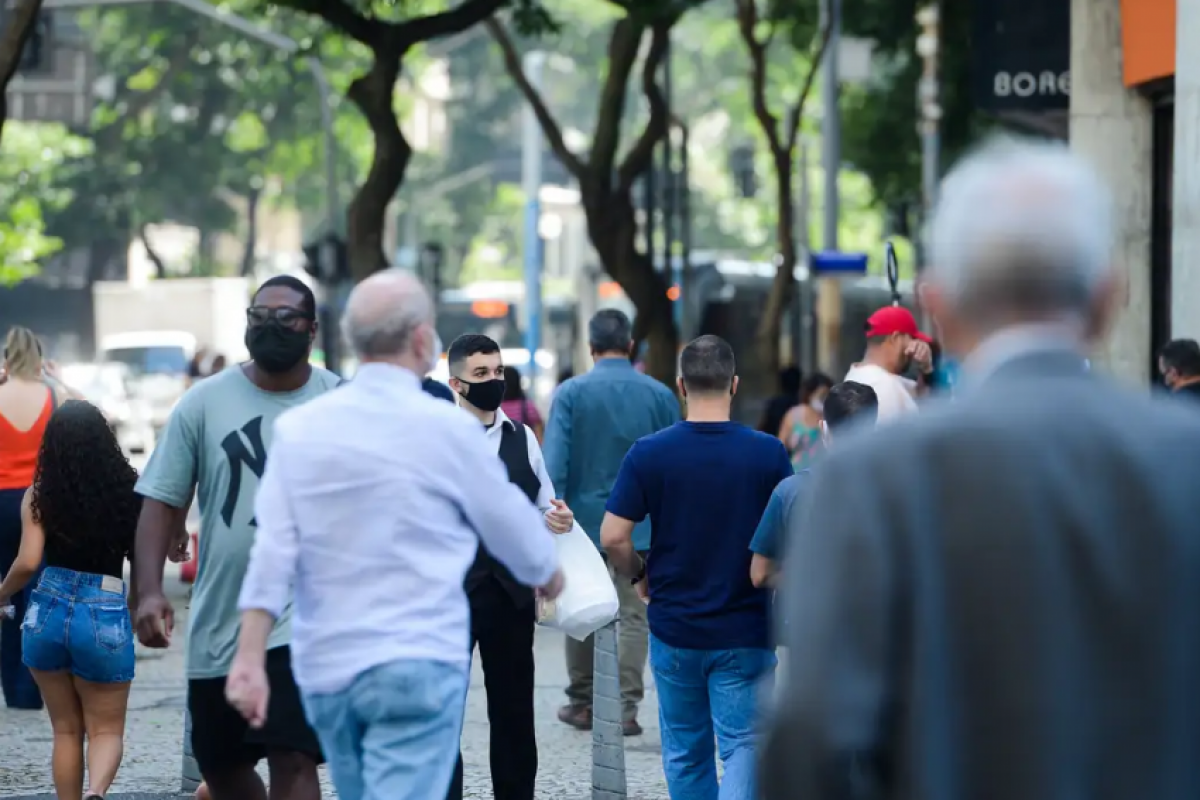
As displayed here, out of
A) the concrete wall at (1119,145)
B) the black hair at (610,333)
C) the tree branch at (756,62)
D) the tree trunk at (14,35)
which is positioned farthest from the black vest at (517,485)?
the tree branch at (756,62)

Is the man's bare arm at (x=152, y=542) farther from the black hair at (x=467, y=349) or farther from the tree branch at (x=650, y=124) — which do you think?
the tree branch at (x=650, y=124)

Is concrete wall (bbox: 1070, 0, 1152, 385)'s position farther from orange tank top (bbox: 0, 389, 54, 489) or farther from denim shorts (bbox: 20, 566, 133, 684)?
denim shorts (bbox: 20, 566, 133, 684)

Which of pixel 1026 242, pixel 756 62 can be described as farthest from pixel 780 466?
pixel 756 62

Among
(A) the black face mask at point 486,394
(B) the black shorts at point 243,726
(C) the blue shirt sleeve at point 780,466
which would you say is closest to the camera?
(B) the black shorts at point 243,726

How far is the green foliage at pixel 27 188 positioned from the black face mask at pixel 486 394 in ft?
134

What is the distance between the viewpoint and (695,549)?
267 inches

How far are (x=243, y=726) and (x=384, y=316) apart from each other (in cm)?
143

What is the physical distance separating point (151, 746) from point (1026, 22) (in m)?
9.55

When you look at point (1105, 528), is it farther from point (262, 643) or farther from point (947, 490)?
point (262, 643)

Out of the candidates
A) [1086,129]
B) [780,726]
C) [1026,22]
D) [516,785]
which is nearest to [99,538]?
[516,785]

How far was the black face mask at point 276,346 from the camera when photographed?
5.80 meters

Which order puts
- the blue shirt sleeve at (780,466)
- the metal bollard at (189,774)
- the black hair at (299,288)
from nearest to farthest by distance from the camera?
the black hair at (299,288)
the blue shirt sleeve at (780,466)
the metal bollard at (189,774)

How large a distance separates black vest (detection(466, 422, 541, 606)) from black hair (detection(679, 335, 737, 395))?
784mm

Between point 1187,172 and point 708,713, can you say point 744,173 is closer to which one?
point 1187,172
